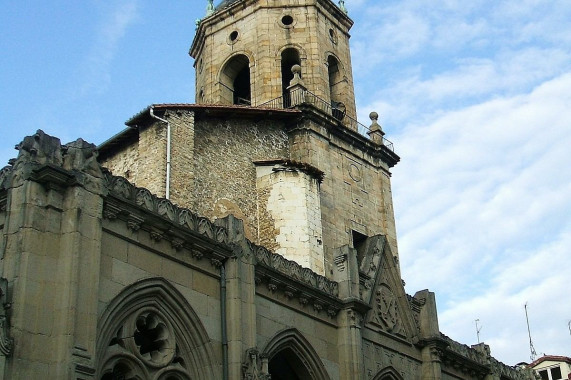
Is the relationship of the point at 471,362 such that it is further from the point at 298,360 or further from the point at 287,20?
the point at 287,20

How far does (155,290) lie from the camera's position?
19.5m

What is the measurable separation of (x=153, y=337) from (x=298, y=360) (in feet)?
17.5

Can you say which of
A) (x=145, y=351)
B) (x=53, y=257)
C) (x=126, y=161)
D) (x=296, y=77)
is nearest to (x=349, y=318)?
(x=145, y=351)

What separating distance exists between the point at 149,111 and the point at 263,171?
216 inches

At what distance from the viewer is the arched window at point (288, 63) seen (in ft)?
142

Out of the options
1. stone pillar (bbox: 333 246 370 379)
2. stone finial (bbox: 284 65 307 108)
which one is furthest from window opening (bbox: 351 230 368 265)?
stone pillar (bbox: 333 246 370 379)

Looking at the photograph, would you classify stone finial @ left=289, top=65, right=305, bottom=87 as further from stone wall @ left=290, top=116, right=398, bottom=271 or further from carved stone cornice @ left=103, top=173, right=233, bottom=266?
carved stone cornice @ left=103, top=173, right=233, bottom=266

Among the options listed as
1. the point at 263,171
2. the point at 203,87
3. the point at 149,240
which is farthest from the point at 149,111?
the point at 149,240

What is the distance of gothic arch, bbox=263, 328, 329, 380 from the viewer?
23.3 metres

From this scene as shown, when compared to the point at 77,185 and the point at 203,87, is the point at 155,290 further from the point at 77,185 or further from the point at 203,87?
the point at 203,87

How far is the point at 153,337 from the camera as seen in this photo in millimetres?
19609

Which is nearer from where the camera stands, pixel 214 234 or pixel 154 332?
pixel 154 332

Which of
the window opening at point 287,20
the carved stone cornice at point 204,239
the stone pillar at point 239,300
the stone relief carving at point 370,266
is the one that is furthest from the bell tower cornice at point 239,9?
the stone pillar at point 239,300

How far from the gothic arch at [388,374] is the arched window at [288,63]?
750 inches
